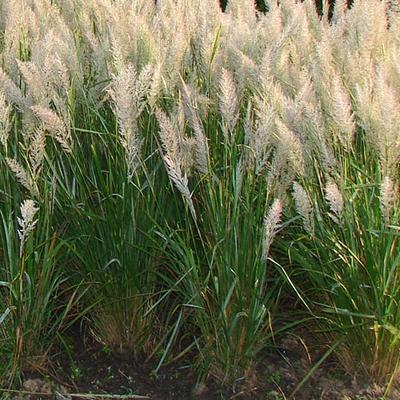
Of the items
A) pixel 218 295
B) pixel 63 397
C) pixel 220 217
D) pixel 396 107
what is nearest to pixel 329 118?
pixel 396 107

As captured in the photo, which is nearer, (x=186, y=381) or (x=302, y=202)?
(x=302, y=202)

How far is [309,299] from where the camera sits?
270 centimetres

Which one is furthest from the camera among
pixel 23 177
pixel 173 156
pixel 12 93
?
pixel 12 93

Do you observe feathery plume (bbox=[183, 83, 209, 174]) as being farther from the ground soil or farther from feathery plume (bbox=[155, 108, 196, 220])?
the ground soil

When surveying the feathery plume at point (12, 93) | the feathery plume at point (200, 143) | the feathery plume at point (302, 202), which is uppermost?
the feathery plume at point (12, 93)

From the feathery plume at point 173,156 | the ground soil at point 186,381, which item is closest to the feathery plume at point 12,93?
the feathery plume at point 173,156

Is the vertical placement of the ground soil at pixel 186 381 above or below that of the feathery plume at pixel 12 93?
below

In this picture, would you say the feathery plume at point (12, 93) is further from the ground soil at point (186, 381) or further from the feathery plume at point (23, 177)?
the ground soil at point (186, 381)

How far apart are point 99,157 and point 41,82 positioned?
1.28ft

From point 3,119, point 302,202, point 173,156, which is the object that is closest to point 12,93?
point 3,119

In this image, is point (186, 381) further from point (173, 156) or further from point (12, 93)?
point (12, 93)

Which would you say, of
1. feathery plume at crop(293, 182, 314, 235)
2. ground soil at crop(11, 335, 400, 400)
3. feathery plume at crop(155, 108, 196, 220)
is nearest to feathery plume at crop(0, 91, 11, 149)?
feathery plume at crop(155, 108, 196, 220)

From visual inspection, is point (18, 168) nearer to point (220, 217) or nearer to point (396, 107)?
point (220, 217)

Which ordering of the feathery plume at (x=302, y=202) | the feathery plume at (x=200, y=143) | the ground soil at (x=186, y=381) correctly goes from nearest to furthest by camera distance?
the feathery plume at (x=302, y=202) → the feathery plume at (x=200, y=143) → the ground soil at (x=186, y=381)
